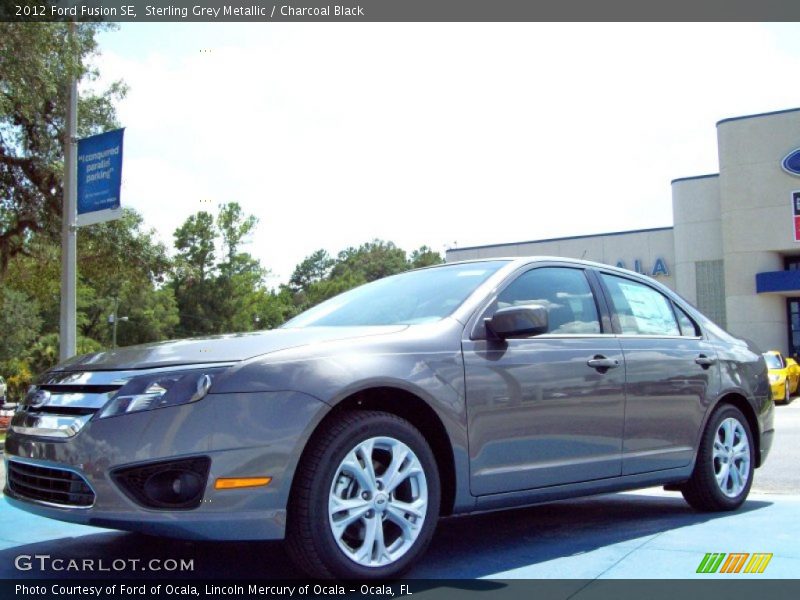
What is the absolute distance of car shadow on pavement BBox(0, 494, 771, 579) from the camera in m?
4.14

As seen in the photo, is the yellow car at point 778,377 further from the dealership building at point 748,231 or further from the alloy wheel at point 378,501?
the alloy wheel at point 378,501

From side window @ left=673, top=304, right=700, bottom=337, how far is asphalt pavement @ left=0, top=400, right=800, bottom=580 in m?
1.17

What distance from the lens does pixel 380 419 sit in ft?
12.7

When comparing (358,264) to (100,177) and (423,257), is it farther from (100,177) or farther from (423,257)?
(100,177)

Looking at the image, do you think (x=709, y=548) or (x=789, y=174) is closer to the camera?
(x=709, y=548)

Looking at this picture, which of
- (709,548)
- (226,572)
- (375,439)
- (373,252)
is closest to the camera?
(375,439)

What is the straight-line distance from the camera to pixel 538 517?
5.65m

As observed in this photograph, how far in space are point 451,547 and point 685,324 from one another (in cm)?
236

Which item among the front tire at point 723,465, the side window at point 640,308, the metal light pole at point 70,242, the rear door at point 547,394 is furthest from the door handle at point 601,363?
the metal light pole at point 70,242

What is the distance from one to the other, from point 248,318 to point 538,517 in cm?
5964

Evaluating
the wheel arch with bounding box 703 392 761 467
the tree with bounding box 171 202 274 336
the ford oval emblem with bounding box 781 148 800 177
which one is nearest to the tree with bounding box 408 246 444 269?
the tree with bounding box 171 202 274 336

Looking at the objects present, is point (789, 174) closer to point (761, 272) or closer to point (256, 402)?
point (761, 272)

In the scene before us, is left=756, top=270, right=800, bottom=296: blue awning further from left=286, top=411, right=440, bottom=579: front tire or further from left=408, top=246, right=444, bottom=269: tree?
left=408, top=246, right=444, bottom=269: tree

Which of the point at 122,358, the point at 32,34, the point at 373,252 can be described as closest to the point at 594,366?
the point at 122,358
